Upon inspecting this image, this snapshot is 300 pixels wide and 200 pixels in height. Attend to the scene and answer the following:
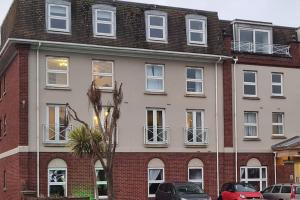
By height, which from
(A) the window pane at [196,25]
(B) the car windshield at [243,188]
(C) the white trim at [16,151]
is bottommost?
(B) the car windshield at [243,188]

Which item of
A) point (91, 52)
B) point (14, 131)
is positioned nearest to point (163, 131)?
point (91, 52)

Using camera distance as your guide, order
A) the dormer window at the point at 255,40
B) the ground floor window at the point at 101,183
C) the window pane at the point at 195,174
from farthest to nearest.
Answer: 1. the dormer window at the point at 255,40
2. the window pane at the point at 195,174
3. the ground floor window at the point at 101,183

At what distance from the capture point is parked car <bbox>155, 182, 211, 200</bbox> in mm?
27634

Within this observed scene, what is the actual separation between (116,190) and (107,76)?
6.28 metres

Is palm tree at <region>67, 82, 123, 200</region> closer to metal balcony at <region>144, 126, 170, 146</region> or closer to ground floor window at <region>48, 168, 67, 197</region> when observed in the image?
ground floor window at <region>48, 168, 67, 197</region>

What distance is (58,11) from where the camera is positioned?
3288 cm

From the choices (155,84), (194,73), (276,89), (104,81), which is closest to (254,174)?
(276,89)

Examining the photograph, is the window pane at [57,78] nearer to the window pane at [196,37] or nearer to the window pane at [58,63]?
the window pane at [58,63]

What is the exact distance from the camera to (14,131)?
32.8 meters

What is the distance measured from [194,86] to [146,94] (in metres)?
3.21

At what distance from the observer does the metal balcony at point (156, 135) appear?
112ft

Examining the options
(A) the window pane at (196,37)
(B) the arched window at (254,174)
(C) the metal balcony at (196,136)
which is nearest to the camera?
(C) the metal balcony at (196,136)

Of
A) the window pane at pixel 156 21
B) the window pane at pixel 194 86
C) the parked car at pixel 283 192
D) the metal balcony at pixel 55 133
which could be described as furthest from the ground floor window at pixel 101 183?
the window pane at pixel 156 21

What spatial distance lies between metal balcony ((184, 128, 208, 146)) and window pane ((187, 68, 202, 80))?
3104mm
